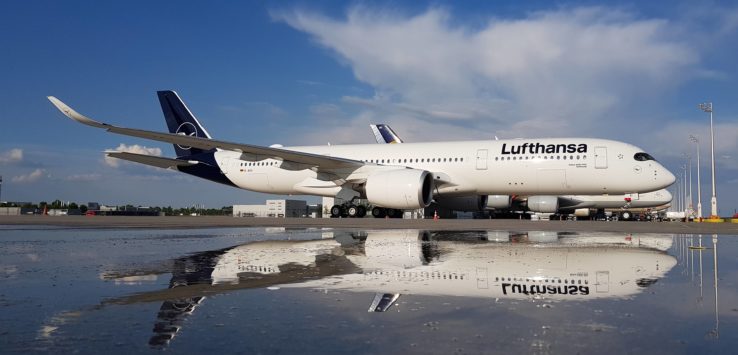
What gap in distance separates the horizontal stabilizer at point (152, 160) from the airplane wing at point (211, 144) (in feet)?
14.2

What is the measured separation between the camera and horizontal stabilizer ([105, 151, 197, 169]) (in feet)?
Result: 69.7

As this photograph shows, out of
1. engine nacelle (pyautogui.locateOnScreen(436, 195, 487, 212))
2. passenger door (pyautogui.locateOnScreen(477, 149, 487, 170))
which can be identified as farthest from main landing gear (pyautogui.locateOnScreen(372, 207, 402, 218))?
passenger door (pyautogui.locateOnScreen(477, 149, 487, 170))

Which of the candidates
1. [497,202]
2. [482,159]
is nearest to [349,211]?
[482,159]

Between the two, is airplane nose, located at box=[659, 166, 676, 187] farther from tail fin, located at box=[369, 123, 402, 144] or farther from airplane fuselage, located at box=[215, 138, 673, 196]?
tail fin, located at box=[369, 123, 402, 144]

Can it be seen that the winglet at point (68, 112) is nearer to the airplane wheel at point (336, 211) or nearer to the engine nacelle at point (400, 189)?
the engine nacelle at point (400, 189)

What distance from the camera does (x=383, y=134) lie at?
36.6m

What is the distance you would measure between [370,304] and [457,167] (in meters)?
18.3

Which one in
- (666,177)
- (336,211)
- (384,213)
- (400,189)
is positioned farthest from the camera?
(384,213)

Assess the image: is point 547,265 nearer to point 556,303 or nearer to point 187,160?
point 556,303

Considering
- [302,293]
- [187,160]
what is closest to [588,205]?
[187,160]

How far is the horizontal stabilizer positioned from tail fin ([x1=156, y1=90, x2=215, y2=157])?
1.51 meters

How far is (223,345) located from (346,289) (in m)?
1.56

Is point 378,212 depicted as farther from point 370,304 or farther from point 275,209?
point 275,209

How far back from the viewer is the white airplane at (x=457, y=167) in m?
18.8
